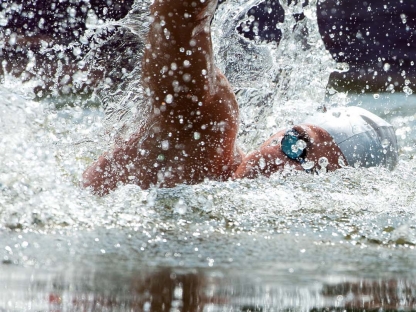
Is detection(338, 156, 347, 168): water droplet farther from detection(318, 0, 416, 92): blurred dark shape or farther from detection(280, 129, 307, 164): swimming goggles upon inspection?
detection(318, 0, 416, 92): blurred dark shape

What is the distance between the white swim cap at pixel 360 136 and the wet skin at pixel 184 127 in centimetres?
5

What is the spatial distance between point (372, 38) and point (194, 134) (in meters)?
4.76

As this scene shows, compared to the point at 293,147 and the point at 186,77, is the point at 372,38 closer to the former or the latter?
the point at 293,147

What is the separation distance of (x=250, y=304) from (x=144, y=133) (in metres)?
1.40

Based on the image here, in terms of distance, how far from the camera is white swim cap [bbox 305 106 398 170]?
108 inches

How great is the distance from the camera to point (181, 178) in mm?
2576

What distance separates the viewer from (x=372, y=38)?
6.92 metres

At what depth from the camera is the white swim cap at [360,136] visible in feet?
8.96

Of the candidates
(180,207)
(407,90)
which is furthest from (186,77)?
(407,90)

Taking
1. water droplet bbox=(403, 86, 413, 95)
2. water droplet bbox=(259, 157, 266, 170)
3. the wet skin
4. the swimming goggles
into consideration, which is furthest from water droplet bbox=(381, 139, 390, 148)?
water droplet bbox=(403, 86, 413, 95)

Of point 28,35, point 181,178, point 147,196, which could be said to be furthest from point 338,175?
point 28,35

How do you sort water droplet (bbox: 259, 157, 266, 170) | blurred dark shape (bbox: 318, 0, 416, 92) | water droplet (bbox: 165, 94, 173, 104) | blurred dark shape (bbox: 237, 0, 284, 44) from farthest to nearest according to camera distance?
blurred dark shape (bbox: 318, 0, 416, 92) → blurred dark shape (bbox: 237, 0, 284, 44) → water droplet (bbox: 259, 157, 266, 170) → water droplet (bbox: 165, 94, 173, 104)

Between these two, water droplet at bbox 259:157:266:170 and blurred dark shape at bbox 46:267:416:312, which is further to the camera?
water droplet at bbox 259:157:266:170

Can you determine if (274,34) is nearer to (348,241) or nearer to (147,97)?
(147,97)
